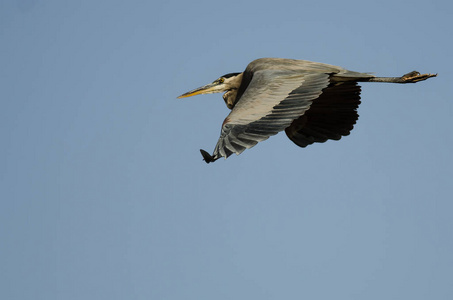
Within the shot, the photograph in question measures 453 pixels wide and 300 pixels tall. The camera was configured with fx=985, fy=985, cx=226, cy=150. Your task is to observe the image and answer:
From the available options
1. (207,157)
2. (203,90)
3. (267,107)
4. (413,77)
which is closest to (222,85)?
(203,90)

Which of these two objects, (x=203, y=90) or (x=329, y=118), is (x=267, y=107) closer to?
(x=329, y=118)

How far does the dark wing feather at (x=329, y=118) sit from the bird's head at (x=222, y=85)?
4.42 feet

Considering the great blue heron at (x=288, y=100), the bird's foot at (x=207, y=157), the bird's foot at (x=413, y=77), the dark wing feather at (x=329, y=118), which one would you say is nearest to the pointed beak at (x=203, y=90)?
the great blue heron at (x=288, y=100)

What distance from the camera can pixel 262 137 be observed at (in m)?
13.6

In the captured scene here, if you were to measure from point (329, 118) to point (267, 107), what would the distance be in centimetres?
358

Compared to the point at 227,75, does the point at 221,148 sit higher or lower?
lower

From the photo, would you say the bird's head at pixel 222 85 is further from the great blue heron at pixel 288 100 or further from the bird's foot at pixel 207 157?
the bird's foot at pixel 207 157

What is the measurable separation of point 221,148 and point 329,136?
16.8 feet

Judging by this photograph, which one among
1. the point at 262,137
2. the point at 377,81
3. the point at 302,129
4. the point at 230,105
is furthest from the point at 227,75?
the point at 262,137

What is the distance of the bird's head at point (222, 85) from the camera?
728 inches

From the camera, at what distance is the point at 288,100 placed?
15.0 metres

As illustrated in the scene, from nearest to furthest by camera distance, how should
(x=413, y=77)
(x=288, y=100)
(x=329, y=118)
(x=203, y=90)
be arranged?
(x=288, y=100)
(x=413, y=77)
(x=329, y=118)
(x=203, y=90)

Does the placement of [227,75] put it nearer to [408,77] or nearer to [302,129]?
[302,129]

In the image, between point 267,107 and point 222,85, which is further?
point 222,85
